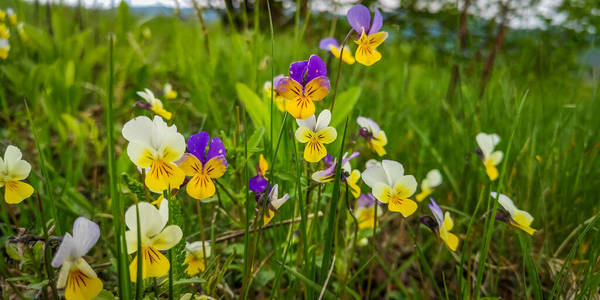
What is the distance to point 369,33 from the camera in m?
0.82

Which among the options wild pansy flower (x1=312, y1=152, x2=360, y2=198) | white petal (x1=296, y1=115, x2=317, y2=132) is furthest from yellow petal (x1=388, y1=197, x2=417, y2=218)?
white petal (x1=296, y1=115, x2=317, y2=132)

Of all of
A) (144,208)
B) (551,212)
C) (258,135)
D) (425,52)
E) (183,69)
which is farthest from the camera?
(425,52)

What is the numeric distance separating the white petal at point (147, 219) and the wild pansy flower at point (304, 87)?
0.88 feet

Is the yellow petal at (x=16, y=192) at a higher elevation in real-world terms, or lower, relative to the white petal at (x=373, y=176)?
higher

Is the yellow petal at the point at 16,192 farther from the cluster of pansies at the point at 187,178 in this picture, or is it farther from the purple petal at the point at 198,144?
the purple petal at the point at 198,144

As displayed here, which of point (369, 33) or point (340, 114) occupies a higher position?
point (369, 33)

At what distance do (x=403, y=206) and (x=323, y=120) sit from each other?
0.72 feet

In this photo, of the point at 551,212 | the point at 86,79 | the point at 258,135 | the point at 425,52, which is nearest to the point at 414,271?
the point at 551,212

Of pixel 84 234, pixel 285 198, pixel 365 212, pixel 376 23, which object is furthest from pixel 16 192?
pixel 365 212

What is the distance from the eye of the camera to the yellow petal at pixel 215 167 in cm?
65

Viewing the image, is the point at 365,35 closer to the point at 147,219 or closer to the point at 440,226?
the point at 440,226

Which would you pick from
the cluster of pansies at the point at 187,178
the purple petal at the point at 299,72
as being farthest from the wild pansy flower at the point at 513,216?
the purple petal at the point at 299,72

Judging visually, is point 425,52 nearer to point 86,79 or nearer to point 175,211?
point 86,79

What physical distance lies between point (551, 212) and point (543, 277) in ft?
0.78
